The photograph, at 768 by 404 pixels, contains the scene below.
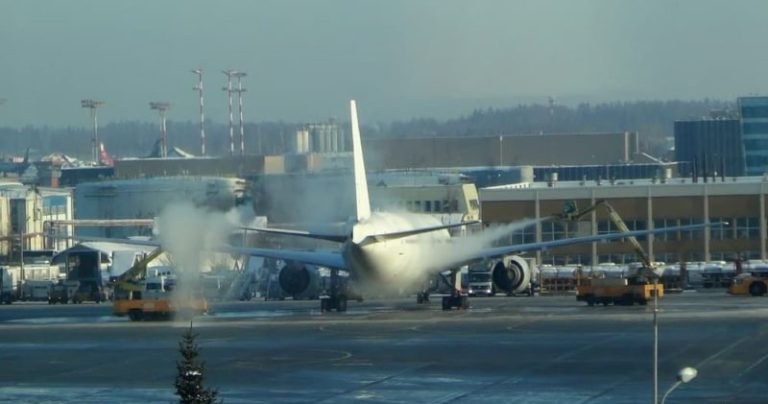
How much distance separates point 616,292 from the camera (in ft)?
217

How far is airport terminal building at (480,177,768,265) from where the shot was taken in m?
102

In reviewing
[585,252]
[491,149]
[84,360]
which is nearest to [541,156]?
[491,149]

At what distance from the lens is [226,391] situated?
114ft

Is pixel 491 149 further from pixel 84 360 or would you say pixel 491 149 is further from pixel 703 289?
pixel 84 360

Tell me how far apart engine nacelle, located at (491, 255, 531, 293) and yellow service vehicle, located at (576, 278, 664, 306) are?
281cm

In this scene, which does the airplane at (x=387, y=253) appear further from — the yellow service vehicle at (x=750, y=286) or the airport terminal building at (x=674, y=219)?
the airport terminal building at (x=674, y=219)

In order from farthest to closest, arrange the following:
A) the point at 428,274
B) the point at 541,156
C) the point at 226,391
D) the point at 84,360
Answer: the point at 541,156
the point at 428,274
the point at 84,360
the point at 226,391

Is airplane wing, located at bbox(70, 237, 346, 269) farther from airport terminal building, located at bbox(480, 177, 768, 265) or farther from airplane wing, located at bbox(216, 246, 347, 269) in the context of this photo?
airport terminal building, located at bbox(480, 177, 768, 265)

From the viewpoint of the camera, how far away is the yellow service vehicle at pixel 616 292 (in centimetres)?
6575

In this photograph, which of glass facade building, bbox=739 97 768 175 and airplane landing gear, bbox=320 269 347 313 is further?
glass facade building, bbox=739 97 768 175

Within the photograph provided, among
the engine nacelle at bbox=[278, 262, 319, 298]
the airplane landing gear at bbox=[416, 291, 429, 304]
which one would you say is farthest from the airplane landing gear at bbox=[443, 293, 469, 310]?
the engine nacelle at bbox=[278, 262, 319, 298]

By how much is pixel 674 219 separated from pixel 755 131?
220 ft

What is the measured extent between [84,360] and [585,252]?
63434 millimetres

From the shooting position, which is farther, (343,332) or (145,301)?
(145,301)
